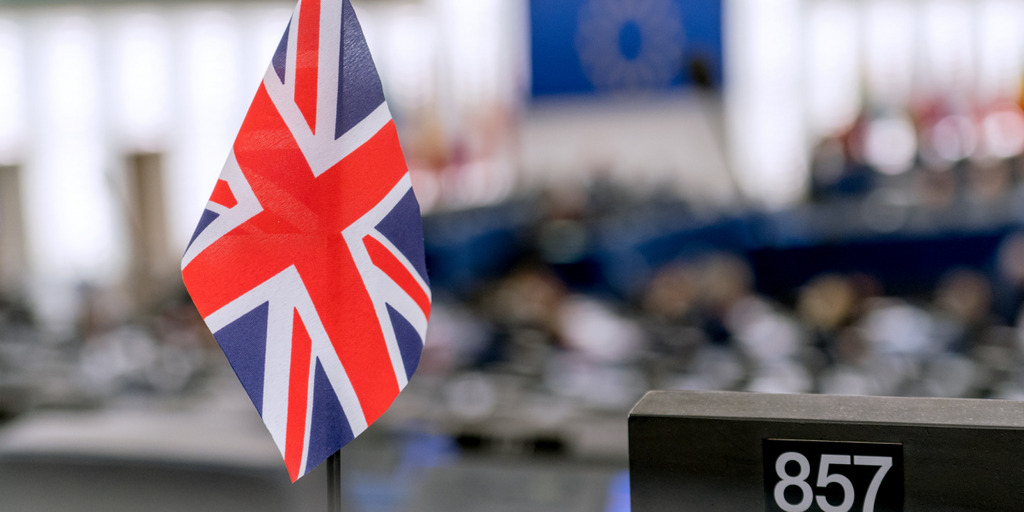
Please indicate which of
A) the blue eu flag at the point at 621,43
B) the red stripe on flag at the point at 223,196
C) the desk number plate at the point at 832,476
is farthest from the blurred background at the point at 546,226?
the desk number plate at the point at 832,476

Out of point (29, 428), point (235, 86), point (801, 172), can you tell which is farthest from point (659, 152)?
point (29, 428)

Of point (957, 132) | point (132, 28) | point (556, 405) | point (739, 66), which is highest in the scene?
point (132, 28)

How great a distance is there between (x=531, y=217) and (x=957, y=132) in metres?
5.78

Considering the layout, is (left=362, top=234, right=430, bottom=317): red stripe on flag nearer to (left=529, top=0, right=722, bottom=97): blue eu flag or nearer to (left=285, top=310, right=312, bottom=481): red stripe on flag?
(left=285, top=310, right=312, bottom=481): red stripe on flag

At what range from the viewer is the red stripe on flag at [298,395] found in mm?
853

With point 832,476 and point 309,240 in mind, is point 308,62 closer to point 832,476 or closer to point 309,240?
point 309,240

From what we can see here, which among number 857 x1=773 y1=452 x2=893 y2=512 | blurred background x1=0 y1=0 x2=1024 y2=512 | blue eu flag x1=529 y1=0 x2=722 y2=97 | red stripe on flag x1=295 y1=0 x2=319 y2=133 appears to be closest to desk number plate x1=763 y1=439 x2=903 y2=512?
number 857 x1=773 y1=452 x2=893 y2=512

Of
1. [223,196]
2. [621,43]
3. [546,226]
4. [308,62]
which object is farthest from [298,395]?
[621,43]

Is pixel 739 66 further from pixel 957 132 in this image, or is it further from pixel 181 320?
pixel 181 320

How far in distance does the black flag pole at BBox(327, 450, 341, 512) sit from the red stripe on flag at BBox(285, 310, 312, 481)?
0.09 ft

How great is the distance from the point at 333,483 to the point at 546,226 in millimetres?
10126

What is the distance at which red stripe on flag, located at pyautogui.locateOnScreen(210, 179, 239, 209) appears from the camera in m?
0.82

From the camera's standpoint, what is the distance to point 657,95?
52.4 feet

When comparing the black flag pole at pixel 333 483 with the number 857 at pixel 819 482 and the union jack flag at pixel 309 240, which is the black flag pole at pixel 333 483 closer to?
the union jack flag at pixel 309 240
